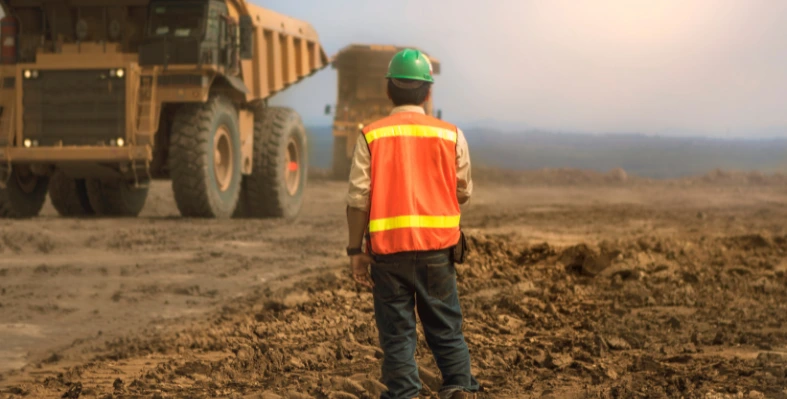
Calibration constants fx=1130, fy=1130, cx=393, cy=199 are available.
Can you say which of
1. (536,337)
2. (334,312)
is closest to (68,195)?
(334,312)

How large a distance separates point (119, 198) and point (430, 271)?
12.4 meters

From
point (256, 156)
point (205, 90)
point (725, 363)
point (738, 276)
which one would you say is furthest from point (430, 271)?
Answer: point (256, 156)

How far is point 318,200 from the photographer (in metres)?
20.9

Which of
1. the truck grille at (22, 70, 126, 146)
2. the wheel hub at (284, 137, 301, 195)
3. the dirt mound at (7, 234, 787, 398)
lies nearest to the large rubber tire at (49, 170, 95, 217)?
the truck grille at (22, 70, 126, 146)

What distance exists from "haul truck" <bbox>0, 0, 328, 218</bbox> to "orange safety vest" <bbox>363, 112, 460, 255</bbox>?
368 inches

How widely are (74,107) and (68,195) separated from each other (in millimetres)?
2546

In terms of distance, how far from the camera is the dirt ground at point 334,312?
5668 millimetres

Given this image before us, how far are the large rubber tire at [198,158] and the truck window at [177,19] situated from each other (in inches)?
36.1

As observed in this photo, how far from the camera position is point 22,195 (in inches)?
582

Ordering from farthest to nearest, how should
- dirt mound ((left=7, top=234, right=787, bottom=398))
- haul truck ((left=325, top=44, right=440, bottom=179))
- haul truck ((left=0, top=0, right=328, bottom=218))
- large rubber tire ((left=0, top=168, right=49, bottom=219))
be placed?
haul truck ((left=325, top=44, right=440, bottom=179)) → large rubber tire ((left=0, top=168, right=49, bottom=219)) → haul truck ((left=0, top=0, right=328, bottom=218)) → dirt mound ((left=7, top=234, right=787, bottom=398))

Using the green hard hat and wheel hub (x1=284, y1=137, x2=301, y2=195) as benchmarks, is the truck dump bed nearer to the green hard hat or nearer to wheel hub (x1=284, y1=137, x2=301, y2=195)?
wheel hub (x1=284, y1=137, x2=301, y2=195)

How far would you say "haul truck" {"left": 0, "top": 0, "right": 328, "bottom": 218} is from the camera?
13664 mm

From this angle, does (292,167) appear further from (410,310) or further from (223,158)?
(410,310)

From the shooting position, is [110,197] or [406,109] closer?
[406,109]
